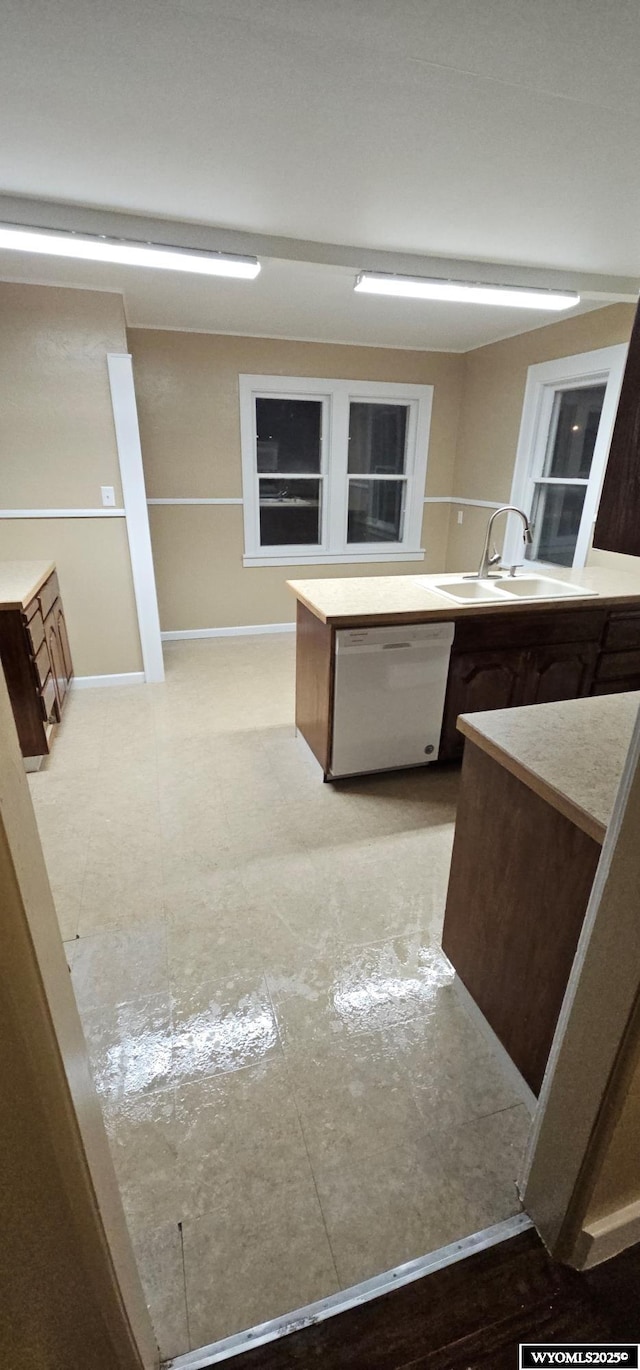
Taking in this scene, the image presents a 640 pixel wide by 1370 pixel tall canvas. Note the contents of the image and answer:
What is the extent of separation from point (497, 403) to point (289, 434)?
1.65 metres

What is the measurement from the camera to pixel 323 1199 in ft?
3.76

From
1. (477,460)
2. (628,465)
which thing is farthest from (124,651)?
(628,465)

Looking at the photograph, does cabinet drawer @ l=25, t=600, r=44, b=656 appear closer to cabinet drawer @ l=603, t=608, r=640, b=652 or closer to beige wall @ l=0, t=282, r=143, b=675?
beige wall @ l=0, t=282, r=143, b=675

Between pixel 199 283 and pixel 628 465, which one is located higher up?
pixel 199 283

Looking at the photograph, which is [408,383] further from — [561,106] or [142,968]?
[142,968]

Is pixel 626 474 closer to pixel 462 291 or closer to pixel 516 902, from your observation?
pixel 516 902

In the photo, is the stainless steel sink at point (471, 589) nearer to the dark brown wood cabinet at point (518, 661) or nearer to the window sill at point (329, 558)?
the dark brown wood cabinet at point (518, 661)

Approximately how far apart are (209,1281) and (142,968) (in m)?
0.79

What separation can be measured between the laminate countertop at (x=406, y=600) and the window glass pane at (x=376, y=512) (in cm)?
212

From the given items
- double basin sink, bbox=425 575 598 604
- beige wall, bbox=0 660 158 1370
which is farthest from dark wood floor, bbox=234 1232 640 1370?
double basin sink, bbox=425 575 598 604

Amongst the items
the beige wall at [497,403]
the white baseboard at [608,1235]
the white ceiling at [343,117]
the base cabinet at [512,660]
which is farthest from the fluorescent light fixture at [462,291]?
the white baseboard at [608,1235]

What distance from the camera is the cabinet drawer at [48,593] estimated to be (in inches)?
113

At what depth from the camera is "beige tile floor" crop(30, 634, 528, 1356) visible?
3.56 ft

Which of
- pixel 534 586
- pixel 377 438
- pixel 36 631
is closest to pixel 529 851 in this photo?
pixel 534 586
